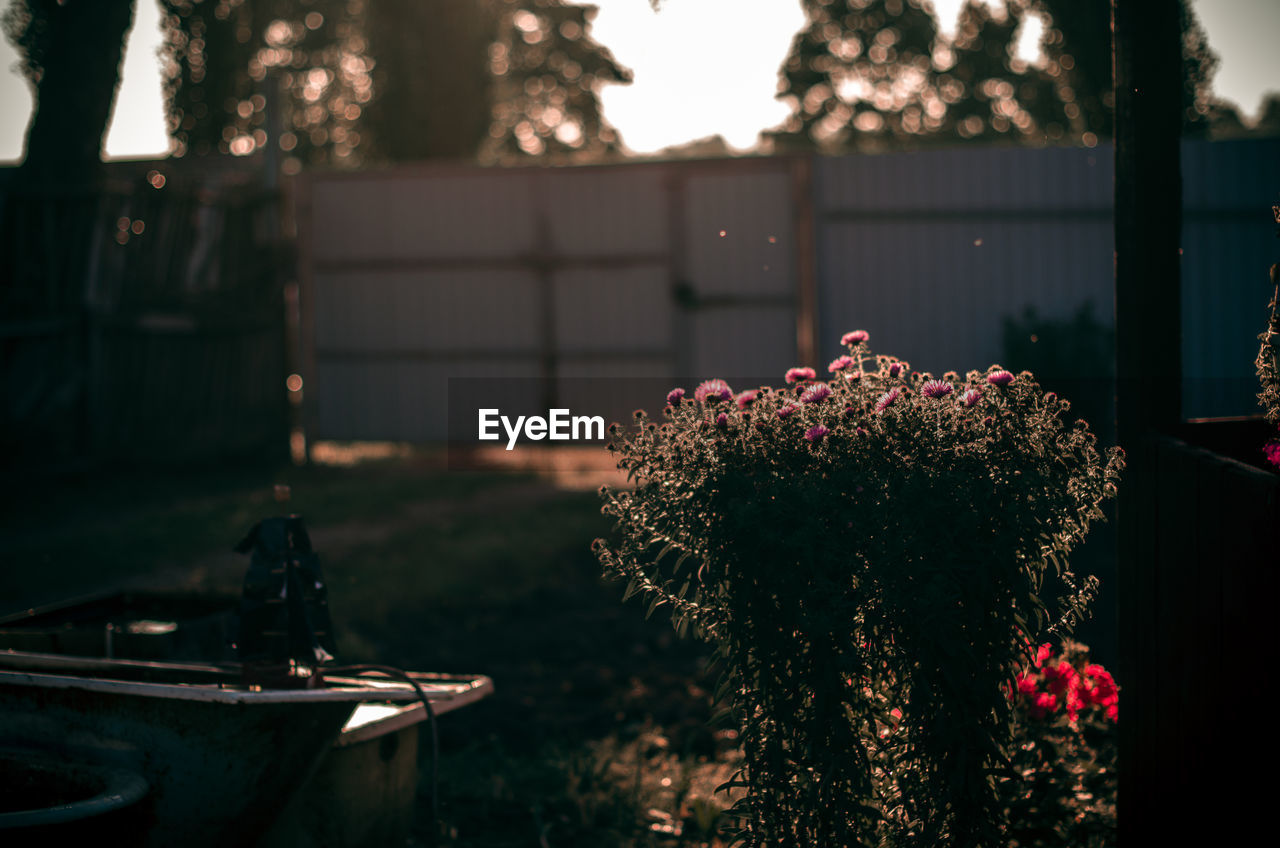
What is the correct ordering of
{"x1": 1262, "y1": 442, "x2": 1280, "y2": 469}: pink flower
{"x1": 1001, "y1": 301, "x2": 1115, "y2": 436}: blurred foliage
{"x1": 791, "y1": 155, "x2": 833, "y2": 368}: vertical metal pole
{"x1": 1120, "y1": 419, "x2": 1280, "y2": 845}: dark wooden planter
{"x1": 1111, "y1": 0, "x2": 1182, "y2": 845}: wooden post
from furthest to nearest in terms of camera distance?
{"x1": 791, "y1": 155, "x2": 833, "y2": 368}: vertical metal pole → {"x1": 1001, "y1": 301, "x2": 1115, "y2": 436}: blurred foliage → {"x1": 1111, "y1": 0, "x2": 1182, "y2": 845}: wooden post → {"x1": 1262, "y1": 442, "x2": 1280, "y2": 469}: pink flower → {"x1": 1120, "y1": 419, "x2": 1280, "y2": 845}: dark wooden planter

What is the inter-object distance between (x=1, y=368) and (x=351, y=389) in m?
3.23

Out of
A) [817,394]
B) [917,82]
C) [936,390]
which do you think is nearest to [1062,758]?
[936,390]

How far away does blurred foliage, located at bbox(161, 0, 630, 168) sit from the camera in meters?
18.8

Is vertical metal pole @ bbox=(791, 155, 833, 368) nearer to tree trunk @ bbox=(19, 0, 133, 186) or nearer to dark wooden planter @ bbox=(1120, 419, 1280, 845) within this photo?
tree trunk @ bbox=(19, 0, 133, 186)

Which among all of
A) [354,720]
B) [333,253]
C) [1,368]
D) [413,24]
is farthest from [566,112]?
[354,720]

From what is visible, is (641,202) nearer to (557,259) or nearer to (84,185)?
(557,259)

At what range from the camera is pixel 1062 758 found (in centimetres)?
363

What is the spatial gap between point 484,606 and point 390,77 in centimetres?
1417

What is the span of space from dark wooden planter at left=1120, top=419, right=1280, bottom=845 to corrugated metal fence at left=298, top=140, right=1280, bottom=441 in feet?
24.7

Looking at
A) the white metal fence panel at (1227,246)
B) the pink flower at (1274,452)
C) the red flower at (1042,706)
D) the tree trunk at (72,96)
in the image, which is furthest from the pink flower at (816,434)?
the tree trunk at (72,96)

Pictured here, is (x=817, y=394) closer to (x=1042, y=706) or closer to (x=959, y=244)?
(x=1042, y=706)

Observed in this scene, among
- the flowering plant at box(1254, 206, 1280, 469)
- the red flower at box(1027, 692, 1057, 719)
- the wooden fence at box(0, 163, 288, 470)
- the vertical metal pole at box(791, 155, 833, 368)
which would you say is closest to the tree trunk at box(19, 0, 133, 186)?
the wooden fence at box(0, 163, 288, 470)

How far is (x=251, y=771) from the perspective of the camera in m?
2.91

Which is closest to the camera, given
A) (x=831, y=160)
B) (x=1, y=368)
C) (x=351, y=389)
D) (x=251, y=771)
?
(x=251, y=771)
